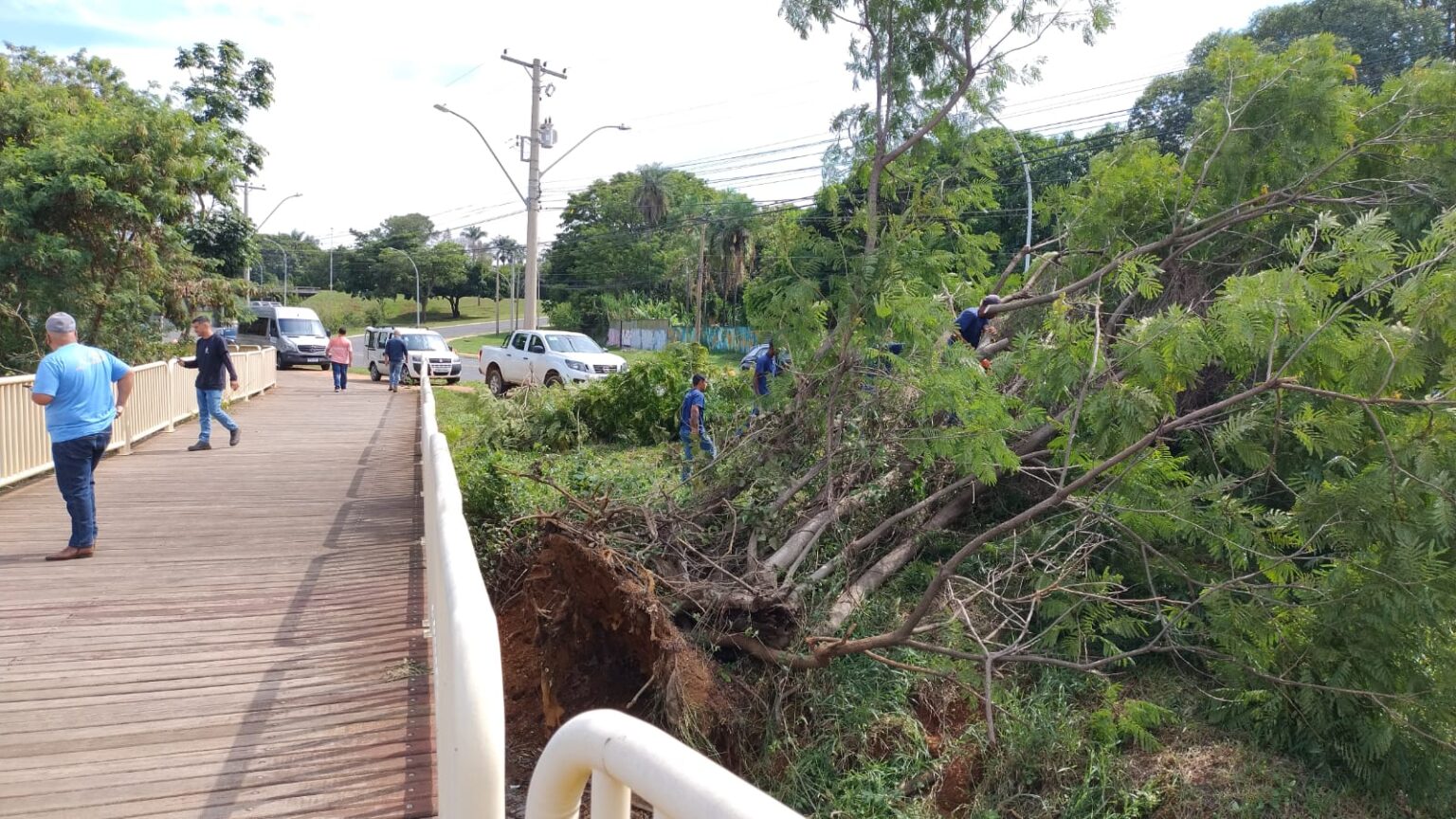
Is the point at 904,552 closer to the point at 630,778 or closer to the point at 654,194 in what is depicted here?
the point at 630,778

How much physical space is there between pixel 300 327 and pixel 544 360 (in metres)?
14.9

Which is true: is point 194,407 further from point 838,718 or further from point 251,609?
point 838,718

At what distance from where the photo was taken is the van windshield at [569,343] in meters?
21.8

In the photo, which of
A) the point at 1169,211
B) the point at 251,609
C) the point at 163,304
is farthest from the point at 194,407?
the point at 1169,211

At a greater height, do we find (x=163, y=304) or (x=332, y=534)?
(x=163, y=304)

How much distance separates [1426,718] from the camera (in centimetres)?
475

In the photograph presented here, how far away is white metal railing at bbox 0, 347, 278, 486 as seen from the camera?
8.75 m

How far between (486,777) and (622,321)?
64.8m

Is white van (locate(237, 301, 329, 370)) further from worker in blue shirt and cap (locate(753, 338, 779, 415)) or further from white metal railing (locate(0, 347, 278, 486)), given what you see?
worker in blue shirt and cap (locate(753, 338, 779, 415))

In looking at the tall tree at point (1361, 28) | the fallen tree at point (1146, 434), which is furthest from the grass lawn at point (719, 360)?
the tall tree at point (1361, 28)

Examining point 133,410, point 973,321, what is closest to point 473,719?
point 973,321

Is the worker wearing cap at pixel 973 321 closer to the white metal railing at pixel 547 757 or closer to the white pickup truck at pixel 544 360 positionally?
the white metal railing at pixel 547 757

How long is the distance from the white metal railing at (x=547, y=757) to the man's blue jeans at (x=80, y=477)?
4713 mm

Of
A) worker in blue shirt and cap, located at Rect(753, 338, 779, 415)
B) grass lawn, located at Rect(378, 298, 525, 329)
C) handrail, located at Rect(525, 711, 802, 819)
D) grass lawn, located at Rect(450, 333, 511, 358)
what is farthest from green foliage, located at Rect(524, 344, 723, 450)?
grass lawn, located at Rect(378, 298, 525, 329)
